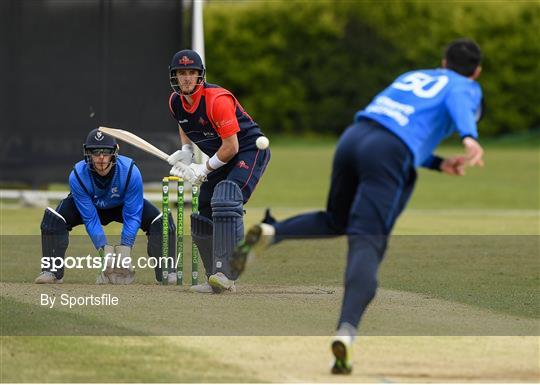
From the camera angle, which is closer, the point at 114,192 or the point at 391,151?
the point at 391,151

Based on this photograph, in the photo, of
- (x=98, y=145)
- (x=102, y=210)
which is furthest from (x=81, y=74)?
(x=98, y=145)

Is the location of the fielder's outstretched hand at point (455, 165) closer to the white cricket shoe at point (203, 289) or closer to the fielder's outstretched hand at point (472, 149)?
the fielder's outstretched hand at point (472, 149)

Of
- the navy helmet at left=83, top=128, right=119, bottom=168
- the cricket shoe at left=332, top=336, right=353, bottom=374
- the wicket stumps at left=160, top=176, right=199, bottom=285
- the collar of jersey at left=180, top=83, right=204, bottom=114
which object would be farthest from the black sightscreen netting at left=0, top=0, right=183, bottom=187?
the cricket shoe at left=332, top=336, right=353, bottom=374

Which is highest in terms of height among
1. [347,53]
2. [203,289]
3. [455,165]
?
[455,165]

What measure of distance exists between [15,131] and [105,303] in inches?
453

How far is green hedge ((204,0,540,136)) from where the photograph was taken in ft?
178

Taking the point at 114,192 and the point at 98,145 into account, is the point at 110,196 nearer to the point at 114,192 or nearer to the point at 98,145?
the point at 114,192

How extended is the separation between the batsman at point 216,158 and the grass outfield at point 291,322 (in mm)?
438

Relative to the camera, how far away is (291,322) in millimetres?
9023

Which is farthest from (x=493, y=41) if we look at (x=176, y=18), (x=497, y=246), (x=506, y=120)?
(x=497, y=246)

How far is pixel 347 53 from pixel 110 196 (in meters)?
44.5

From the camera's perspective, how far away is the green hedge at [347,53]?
54.2 m

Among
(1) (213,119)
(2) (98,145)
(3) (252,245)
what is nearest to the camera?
(3) (252,245)

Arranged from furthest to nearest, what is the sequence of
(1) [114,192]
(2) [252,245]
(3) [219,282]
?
1. (1) [114,192]
2. (3) [219,282]
3. (2) [252,245]
